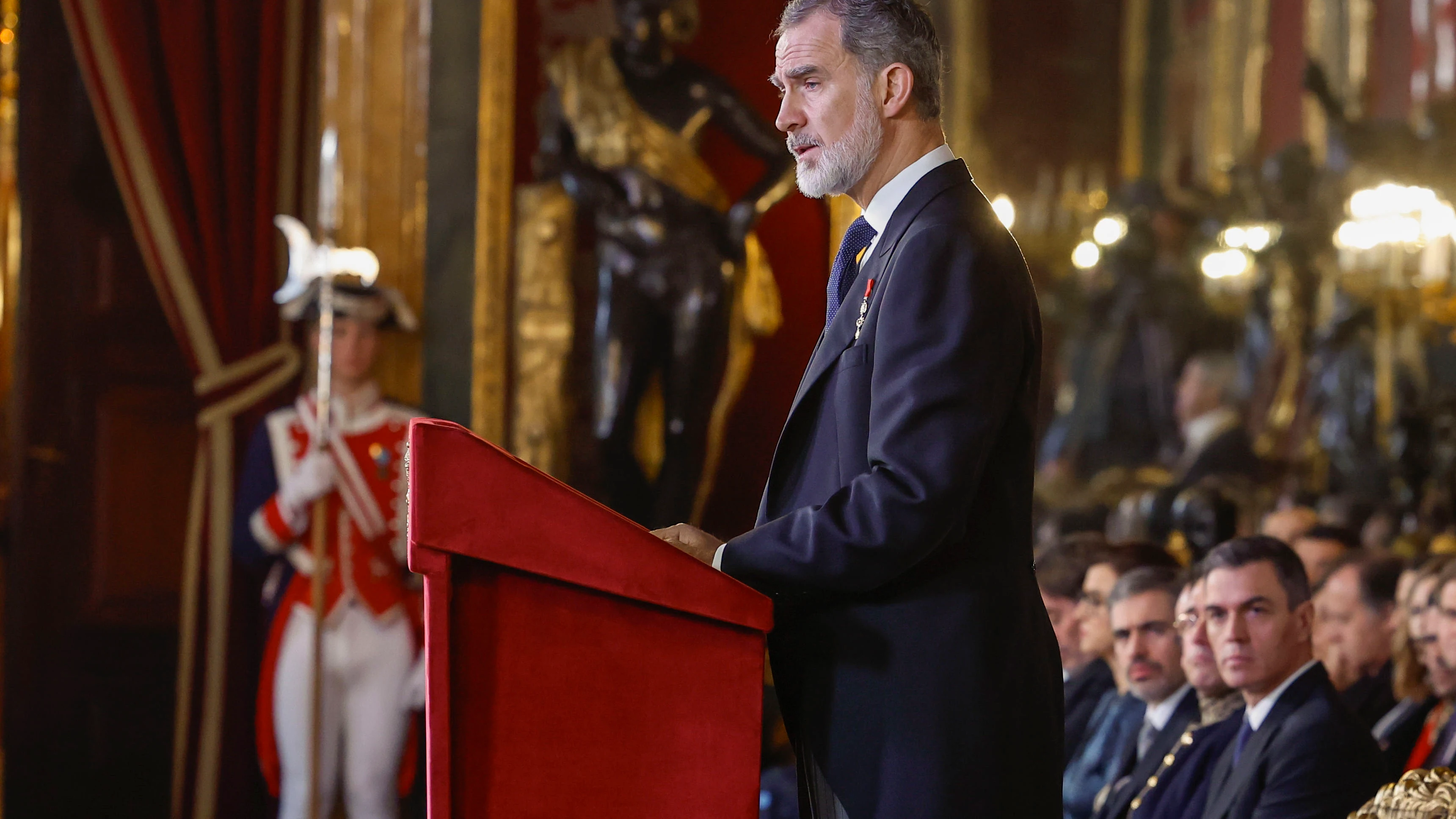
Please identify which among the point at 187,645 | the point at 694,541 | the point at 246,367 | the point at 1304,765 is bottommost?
the point at 1304,765

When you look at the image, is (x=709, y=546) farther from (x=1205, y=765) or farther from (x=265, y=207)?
(x=265, y=207)

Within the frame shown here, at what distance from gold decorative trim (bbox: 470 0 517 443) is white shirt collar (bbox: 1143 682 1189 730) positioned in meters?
3.16

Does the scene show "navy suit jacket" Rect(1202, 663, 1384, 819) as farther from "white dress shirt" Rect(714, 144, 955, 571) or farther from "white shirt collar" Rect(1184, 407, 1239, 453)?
"white shirt collar" Rect(1184, 407, 1239, 453)

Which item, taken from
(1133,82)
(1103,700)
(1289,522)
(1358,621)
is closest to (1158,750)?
(1103,700)

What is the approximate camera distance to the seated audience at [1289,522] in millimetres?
5734

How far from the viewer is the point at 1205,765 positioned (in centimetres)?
323

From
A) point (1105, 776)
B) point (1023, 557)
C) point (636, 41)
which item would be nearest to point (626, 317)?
point (636, 41)

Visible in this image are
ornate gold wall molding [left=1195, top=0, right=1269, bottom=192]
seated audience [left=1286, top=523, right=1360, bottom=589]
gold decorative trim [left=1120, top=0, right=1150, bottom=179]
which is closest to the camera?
seated audience [left=1286, top=523, right=1360, bottom=589]

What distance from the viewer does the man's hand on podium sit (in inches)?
67.9

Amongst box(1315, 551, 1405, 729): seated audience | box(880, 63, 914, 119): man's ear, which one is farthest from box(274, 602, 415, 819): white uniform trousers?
box(880, 63, 914, 119): man's ear

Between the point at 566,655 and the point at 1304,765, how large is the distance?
1769mm

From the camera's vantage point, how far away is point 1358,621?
4203 millimetres

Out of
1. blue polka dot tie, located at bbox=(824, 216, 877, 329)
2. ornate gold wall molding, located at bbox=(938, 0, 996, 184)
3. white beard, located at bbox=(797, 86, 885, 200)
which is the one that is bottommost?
blue polka dot tie, located at bbox=(824, 216, 877, 329)

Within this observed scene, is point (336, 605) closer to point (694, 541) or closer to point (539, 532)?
point (694, 541)
